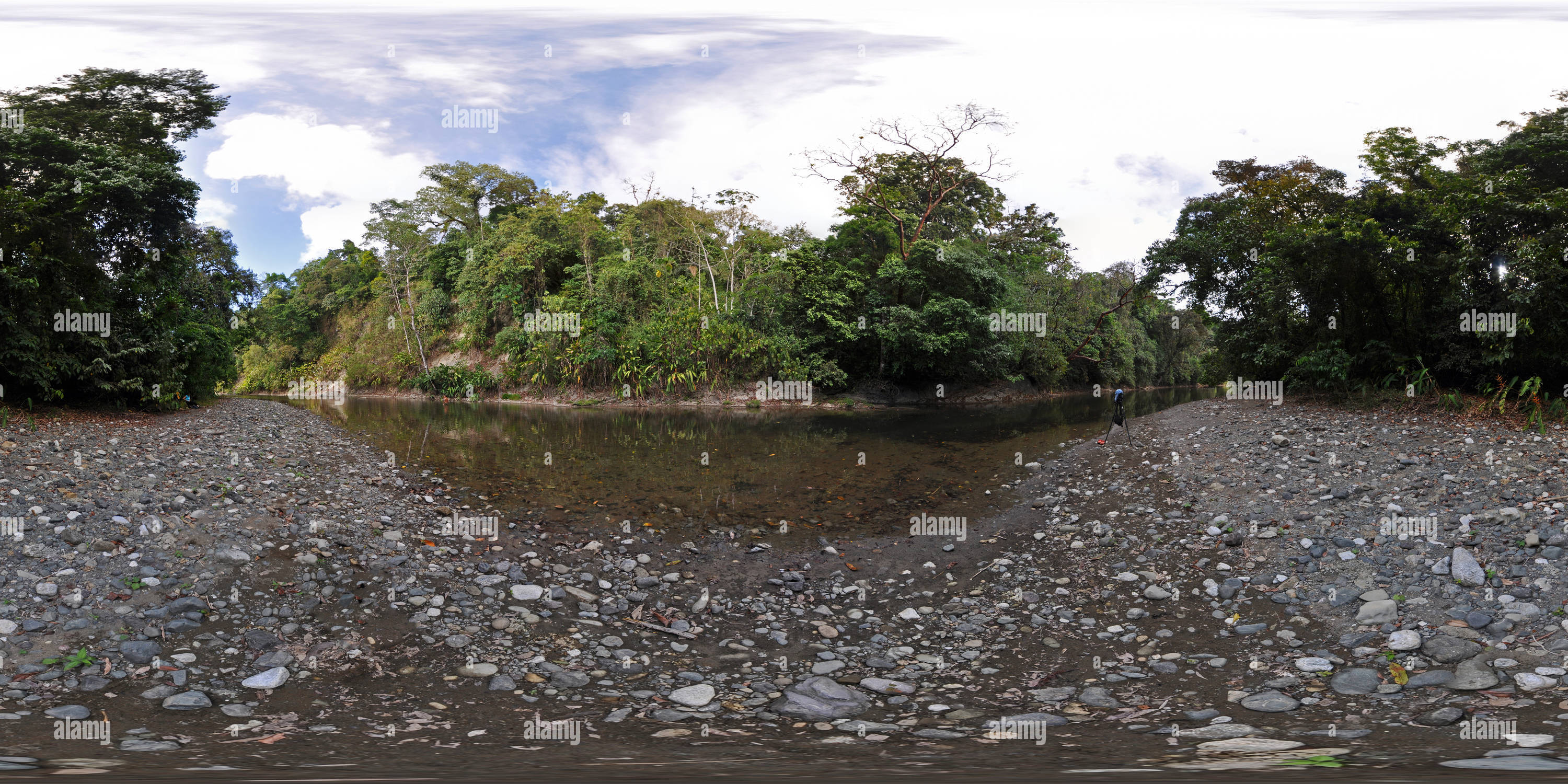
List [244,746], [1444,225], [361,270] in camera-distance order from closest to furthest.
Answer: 1. [244,746]
2. [1444,225]
3. [361,270]

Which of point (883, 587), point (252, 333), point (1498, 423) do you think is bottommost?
point (883, 587)

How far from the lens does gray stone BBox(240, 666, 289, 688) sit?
4.68 metres

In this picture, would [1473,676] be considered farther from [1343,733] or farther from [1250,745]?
[1250,745]

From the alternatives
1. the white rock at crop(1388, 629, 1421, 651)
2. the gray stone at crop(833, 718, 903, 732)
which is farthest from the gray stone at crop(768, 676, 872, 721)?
the white rock at crop(1388, 629, 1421, 651)

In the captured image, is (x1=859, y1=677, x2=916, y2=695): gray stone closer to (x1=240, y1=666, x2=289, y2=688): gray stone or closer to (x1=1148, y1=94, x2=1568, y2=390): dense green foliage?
(x1=240, y1=666, x2=289, y2=688): gray stone

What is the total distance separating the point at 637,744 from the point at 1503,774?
3.99 m

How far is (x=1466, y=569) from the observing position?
6.09m

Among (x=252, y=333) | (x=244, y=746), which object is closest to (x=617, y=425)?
(x=252, y=333)

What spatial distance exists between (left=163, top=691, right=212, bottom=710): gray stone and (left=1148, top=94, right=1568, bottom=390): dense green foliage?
19.4m

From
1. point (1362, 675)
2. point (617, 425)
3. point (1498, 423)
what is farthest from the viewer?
point (617, 425)

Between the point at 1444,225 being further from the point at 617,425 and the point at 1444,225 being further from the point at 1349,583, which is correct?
the point at 617,425

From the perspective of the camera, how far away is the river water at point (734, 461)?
1023 cm

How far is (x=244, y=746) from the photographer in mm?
3803

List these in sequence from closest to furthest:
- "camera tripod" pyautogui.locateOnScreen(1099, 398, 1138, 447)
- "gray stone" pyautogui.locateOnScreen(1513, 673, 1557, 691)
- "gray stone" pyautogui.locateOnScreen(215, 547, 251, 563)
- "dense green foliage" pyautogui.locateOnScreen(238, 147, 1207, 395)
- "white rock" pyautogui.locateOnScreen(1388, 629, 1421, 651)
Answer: "gray stone" pyautogui.locateOnScreen(1513, 673, 1557, 691) → "white rock" pyautogui.locateOnScreen(1388, 629, 1421, 651) → "gray stone" pyautogui.locateOnScreen(215, 547, 251, 563) → "camera tripod" pyautogui.locateOnScreen(1099, 398, 1138, 447) → "dense green foliage" pyautogui.locateOnScreen(238, 147, 1207, 395)
